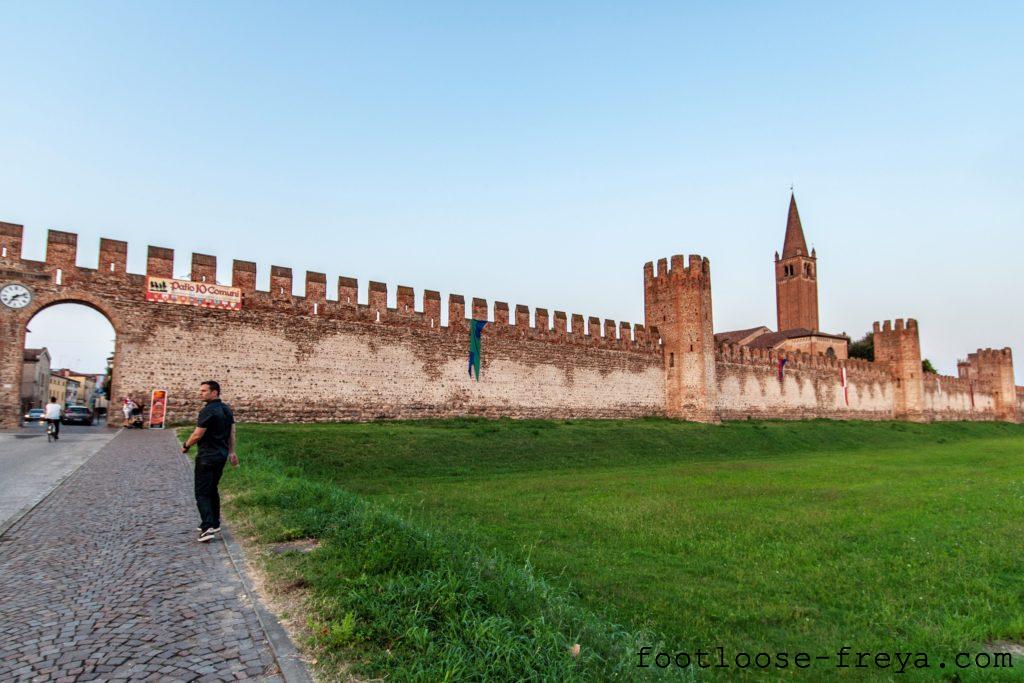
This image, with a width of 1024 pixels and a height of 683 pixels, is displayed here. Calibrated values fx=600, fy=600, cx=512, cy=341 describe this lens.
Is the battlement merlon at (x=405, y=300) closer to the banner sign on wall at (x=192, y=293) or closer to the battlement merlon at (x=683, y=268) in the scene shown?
the banner sign on wall at (x=192, y=293)

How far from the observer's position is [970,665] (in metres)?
3.65

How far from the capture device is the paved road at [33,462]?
7215mm

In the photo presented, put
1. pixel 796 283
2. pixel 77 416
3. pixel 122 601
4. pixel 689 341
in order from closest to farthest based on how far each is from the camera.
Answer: pixel 122 601 → pixel 77 416 → pixel 689 341 → pixel 796 283

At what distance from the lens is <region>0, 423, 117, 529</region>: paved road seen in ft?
23.7

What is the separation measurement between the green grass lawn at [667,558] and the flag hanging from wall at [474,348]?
1087cm

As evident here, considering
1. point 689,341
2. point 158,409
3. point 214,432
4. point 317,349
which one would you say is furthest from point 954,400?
point 214,432

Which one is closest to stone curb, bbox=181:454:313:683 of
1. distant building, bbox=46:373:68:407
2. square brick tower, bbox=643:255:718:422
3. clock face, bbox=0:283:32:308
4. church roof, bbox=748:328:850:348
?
clock face, bbox=0:283:32:308

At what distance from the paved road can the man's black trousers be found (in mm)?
2170

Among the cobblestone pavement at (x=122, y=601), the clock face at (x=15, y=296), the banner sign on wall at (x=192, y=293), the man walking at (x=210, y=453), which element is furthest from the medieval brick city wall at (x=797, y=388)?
the cobblestone pavement at (x=122, y=601)

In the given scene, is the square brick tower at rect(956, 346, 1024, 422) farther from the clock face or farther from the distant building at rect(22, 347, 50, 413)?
the distant building at rect(22, 347, 50, 413)

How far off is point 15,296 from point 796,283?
241ft

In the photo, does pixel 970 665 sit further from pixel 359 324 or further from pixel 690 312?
pixel 690 312

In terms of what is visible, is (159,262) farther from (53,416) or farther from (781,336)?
(781,336)

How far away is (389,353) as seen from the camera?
73.4ft
